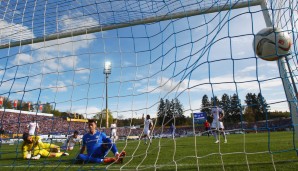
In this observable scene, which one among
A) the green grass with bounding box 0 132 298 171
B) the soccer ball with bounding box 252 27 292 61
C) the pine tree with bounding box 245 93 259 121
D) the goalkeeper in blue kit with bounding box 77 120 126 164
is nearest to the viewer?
the soccer ball with bounding box 252 27 292 61

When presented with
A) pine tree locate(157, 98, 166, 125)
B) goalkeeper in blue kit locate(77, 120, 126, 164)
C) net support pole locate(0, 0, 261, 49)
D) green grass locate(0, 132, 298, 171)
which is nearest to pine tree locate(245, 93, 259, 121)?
green grass locate(0, 132, 298, 171)

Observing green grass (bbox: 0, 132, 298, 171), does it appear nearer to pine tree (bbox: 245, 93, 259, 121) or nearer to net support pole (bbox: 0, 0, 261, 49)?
pine tree (bbox: 245, 93, 259, 121)

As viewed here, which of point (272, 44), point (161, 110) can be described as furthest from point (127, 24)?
point (272, 44)

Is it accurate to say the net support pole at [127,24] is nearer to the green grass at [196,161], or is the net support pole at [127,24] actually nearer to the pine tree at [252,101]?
the pine tree at [252,101]

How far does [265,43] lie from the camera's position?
161 inches

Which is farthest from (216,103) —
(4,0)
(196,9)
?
(4,0)

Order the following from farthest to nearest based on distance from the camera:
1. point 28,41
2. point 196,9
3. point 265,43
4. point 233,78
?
1. point 28,41
2. point 196,9
3. point 265,43
4. point 233,78

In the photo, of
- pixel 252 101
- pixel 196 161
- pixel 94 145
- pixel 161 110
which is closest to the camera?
pixel 252 101

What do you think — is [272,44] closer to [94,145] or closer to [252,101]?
[252,101]

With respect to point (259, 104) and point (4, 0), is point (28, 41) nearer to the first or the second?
point (4, 0)

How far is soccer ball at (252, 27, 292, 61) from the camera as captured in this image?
407 cm

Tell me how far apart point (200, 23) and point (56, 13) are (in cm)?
306

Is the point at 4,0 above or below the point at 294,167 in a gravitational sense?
above

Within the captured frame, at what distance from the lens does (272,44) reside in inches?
161
